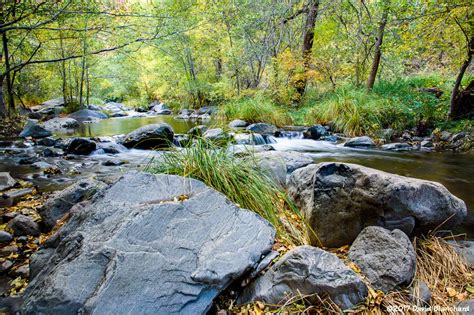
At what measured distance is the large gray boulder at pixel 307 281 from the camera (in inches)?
74.8

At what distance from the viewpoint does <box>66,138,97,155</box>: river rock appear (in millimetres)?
7824

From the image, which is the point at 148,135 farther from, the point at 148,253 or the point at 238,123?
the point at 148,253

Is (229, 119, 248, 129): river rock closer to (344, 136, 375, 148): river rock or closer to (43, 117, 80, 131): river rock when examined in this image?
(344, 136, 375, 148): river rock

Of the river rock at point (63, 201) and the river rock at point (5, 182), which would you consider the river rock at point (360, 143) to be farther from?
the river rock at point (5, 182)

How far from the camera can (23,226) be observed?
129 inches

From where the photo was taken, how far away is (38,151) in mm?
8047

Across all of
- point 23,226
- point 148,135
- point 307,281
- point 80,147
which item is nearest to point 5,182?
point 23,226

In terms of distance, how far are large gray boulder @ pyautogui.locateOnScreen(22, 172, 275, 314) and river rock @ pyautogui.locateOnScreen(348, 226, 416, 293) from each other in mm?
706

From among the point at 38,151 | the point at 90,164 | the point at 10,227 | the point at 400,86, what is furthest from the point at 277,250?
the point at 400,86

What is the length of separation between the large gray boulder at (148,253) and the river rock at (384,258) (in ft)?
2.32

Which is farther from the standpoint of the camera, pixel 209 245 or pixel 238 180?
pixel 238 180

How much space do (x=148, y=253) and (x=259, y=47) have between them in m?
14.6

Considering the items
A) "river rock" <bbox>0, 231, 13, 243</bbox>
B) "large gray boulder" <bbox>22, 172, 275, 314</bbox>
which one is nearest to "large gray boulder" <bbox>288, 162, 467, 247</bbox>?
"large gray boulder" <bbox>22, 172, 275, 314</bbox>

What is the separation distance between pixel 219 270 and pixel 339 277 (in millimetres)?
740
